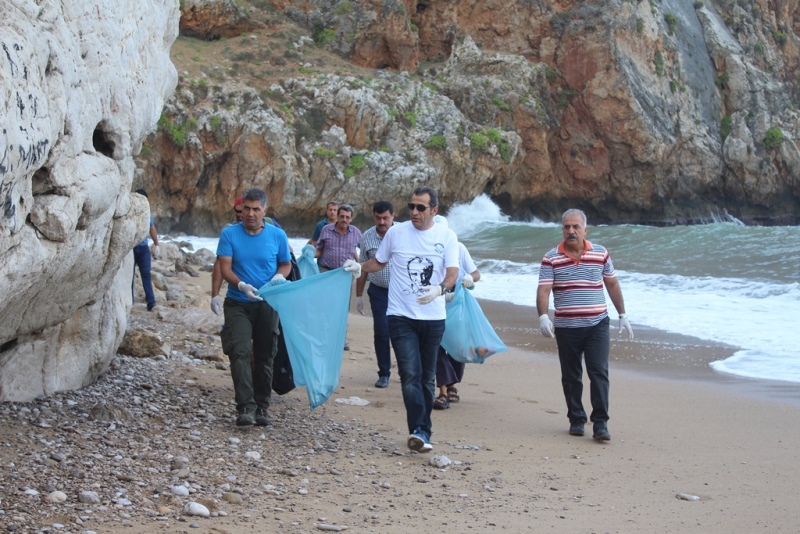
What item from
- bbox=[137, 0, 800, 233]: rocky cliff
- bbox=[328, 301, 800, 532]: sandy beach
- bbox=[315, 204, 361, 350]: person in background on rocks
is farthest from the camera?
bbox=[137, 0, 800, 233]: rocky cliff

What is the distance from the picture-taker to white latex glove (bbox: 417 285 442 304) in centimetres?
542

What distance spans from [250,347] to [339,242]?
9.88 feet

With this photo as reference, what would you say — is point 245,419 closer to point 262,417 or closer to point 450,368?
point 262,417

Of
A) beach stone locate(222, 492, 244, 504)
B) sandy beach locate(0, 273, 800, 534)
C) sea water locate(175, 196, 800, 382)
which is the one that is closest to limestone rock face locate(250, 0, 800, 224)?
sea water locate(175, 196, 800, 382)

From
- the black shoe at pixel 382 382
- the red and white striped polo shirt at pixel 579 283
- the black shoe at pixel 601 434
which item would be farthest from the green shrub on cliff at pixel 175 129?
the black shoe at pixel 601 434

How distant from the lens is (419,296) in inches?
215

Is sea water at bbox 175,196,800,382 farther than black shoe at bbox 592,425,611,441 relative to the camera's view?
Yes

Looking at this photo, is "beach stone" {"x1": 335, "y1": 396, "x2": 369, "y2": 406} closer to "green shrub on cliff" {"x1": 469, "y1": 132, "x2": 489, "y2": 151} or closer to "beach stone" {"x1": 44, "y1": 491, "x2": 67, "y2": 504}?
"beach stone" {"x1": 44, "y1": 491, "x2": 67, "y2": 504}

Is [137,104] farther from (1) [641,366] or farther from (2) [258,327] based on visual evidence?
(1) [641,366]

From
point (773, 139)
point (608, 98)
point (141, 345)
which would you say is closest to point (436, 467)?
point (141, 345)

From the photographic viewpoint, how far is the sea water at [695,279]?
A: 1050cm

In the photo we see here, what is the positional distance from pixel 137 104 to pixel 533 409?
3816mm

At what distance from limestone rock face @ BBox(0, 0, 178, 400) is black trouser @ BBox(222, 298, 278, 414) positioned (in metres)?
0.81

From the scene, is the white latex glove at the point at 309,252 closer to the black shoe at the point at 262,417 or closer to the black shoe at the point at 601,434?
the black shoe at the point at 262,417
